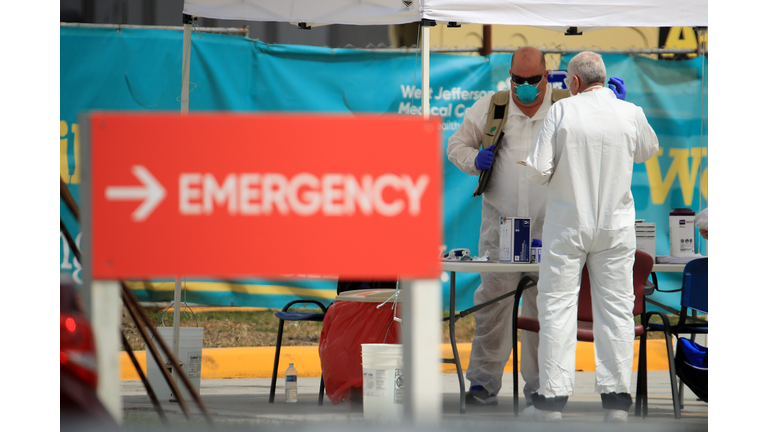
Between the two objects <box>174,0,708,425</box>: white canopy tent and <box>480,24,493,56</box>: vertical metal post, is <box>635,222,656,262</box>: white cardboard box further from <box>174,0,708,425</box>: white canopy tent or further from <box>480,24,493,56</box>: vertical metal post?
<box>480,24,493,56</box>: vertical metal post

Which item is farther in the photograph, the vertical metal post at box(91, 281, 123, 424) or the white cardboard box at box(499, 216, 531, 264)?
the white cardboard box at box(499, 216, 531, 264)

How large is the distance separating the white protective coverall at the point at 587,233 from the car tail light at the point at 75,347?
2.26 metres

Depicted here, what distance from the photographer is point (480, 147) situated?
484 centimetres

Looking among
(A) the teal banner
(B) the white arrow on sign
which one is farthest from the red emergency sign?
(A) the teal banner

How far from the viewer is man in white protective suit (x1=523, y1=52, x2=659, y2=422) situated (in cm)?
360

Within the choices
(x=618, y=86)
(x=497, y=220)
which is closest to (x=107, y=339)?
(x=497, y=220)

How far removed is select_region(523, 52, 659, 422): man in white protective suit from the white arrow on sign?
2258 mm

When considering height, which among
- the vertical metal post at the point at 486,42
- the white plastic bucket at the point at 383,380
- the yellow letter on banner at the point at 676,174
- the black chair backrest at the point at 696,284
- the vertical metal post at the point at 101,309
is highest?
the vertical metal post at the point at 486,42

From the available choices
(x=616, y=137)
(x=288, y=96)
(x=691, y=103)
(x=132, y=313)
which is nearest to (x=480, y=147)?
(x=616, y=137)

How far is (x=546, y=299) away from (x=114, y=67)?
12.7 ft

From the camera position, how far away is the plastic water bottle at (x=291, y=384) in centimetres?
464

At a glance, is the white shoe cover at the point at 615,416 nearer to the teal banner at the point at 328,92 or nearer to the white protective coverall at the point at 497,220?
the white protective coverall at the point at 497,220

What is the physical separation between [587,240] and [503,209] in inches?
43.3

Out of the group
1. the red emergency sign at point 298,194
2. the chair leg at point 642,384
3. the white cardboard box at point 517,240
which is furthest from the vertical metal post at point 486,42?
the red emergency sign at point 298,194
